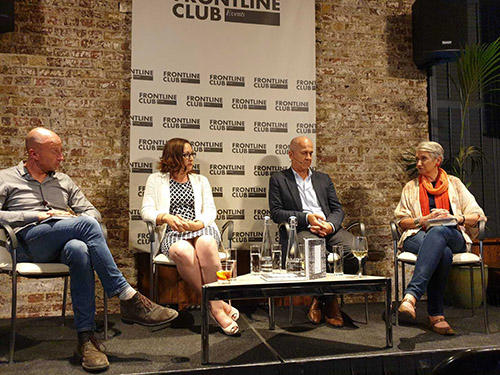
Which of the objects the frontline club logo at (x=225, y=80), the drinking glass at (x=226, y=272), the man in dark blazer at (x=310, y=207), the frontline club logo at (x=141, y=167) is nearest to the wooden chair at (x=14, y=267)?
the drinking glass at (x=226, y=272)

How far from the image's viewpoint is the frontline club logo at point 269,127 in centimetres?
421

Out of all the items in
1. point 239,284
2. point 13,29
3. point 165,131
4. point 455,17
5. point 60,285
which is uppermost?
point 455,17

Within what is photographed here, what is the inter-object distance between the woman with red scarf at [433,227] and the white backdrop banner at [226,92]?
43.5 inches

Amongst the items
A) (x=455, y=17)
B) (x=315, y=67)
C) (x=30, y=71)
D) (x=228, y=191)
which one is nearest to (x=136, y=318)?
(x=228, y=191)

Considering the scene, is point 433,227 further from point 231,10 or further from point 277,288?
point 231,10

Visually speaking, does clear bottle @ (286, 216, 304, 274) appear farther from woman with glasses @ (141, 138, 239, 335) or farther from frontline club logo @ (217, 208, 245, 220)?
frontline club logo @ (217, 208, 245, 220)

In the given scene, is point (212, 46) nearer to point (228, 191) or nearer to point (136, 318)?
point (228, 191)

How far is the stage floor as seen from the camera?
2494 millimetres

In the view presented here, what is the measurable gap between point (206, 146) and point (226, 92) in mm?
505

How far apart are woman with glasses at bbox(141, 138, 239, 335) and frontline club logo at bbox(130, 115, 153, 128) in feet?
1.52

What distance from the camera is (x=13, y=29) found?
12.0ft

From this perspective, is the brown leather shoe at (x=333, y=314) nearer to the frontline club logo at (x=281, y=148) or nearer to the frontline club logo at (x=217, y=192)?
the frontline club logo at (x=217, y=192)

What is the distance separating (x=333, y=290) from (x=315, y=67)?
2.44 meters

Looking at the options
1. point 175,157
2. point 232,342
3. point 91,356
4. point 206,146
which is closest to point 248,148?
point 206,146
